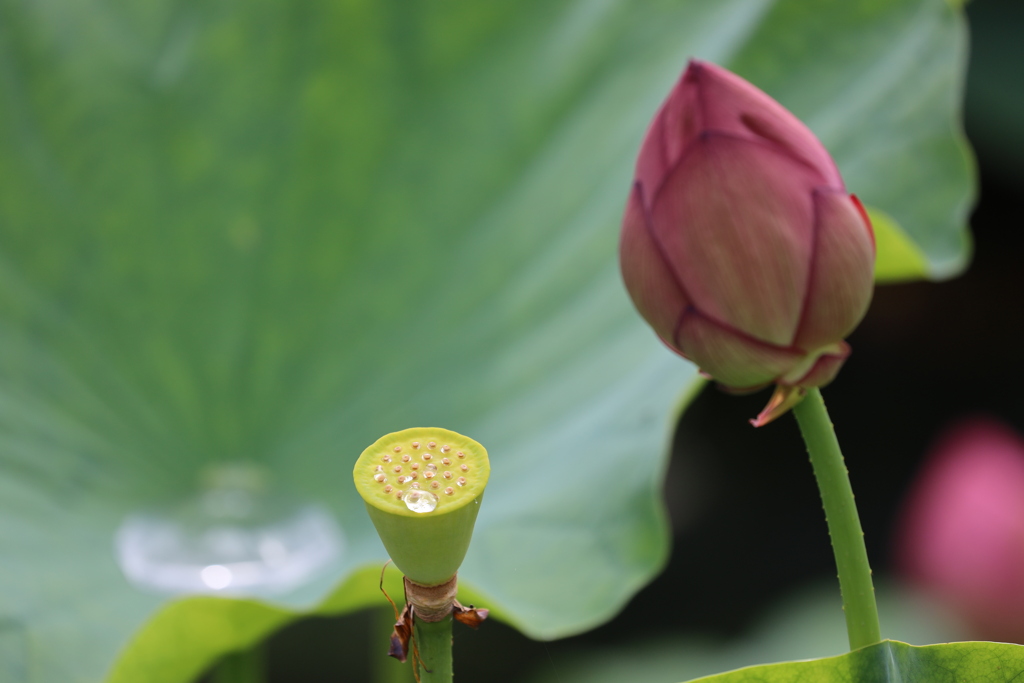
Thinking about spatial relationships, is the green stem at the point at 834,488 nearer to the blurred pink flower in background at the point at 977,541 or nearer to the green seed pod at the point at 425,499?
the green seed pod at the point at 425,499

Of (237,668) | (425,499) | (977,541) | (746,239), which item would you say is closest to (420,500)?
(425,499)

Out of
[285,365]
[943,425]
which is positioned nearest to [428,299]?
[285,365]

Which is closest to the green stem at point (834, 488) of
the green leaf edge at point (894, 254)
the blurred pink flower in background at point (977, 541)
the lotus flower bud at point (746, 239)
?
the lotus flower bud at point (746, 239)

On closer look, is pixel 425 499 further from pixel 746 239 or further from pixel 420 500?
pixel 746 239

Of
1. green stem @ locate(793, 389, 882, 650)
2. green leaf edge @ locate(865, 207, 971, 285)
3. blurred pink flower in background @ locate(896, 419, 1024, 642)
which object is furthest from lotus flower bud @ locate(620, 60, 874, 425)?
blurred pink flower in background @ locate(896, 419, 1024, 642)

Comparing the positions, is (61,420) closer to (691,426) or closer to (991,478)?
(991,478)

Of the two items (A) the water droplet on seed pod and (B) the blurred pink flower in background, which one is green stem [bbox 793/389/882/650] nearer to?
(A) the water droplet on seed pod
